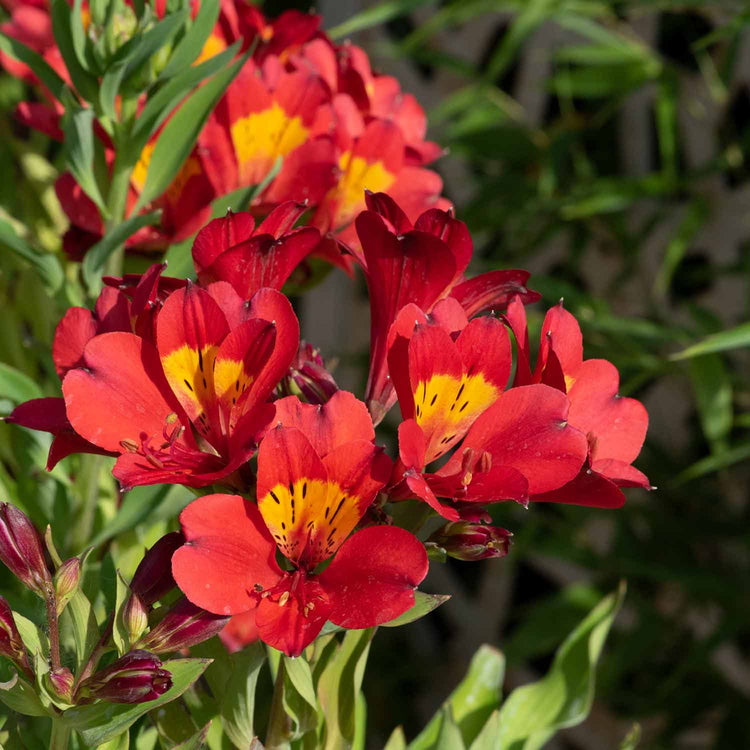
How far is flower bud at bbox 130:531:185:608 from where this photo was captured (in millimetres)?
384

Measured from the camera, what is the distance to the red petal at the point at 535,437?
1.26 ft

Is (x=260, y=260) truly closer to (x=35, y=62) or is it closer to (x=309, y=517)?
(x=309, y=517)

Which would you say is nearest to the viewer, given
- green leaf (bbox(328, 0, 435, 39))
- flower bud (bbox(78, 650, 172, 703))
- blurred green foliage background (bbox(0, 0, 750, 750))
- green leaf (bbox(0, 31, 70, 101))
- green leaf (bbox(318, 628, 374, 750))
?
flower bud (bbox(78, 650, 172, 703))

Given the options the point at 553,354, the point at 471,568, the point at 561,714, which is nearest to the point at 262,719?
the point at 561,714

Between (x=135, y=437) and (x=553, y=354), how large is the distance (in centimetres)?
18

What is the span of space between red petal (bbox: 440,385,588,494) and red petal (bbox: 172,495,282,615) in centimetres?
10

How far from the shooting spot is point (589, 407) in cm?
44

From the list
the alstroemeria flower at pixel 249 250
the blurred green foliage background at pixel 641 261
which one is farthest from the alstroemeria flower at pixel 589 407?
the blurred green foliage background at pixel 641 261

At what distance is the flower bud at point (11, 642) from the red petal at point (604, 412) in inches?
9.9

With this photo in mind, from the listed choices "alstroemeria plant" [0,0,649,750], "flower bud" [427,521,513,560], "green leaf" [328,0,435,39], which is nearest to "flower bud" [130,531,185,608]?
"alstroemeria plant" [0,0,649,750]

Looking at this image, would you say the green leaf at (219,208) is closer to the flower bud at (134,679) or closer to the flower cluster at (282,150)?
the flower cluster at (282,150)

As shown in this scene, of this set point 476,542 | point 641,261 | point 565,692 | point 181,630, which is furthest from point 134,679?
point 641,261

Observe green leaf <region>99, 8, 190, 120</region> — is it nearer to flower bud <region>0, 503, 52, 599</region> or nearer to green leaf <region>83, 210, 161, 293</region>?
green leaf <region>83, 210, 161, 293</region>

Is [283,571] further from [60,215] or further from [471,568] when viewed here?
[471,568]
